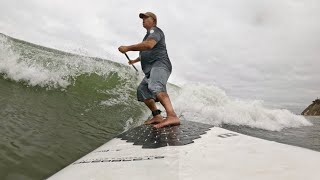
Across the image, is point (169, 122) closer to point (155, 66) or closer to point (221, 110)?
point (155, 66)

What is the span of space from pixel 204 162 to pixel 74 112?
411 cm

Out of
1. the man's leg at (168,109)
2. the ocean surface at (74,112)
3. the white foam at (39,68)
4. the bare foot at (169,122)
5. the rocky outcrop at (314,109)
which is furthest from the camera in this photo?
the rocky outcrop at (314,109)

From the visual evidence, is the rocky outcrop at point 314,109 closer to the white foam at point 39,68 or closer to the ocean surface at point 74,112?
the ocean surface at point 74,112

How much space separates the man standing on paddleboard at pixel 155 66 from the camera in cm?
412

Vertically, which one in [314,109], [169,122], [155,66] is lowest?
[169,122]

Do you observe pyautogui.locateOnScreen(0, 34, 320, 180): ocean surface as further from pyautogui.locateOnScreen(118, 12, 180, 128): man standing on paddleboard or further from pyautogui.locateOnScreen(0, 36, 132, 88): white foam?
pyautogui.locateOnScreen(118, 12, 180, 128): man standing on paddleboard

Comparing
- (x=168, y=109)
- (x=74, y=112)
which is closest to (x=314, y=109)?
(x=74, y=112)

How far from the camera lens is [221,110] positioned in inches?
292

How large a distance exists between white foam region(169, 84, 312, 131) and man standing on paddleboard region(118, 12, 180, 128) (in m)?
2.52

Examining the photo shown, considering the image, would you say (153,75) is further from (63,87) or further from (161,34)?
(63,87)

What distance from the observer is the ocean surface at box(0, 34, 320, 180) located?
313 cm

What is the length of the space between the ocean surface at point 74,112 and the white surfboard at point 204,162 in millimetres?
918

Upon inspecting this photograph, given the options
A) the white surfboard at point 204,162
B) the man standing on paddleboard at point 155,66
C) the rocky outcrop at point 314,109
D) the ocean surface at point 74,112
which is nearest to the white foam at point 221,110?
the ocean surface at point 74,112

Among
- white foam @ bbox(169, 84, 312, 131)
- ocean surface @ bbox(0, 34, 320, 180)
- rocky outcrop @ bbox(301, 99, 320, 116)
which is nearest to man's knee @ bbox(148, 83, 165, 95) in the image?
ocean surface @ bbox(0, 34, 320, 180)
